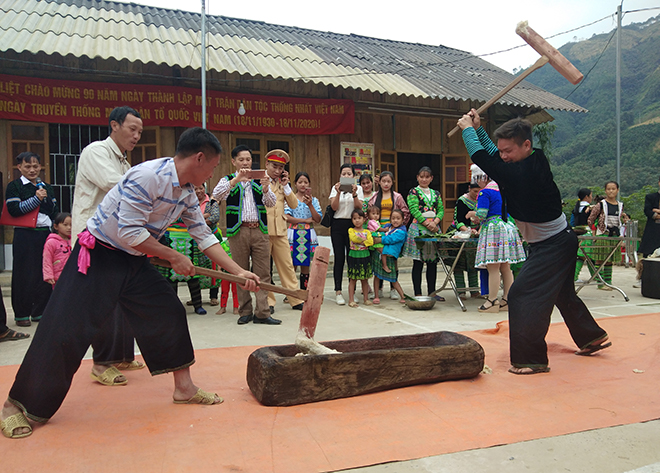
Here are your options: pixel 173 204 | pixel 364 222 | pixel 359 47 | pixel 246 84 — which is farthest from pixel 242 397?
pixel 359 47

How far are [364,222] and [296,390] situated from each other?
3955 mm

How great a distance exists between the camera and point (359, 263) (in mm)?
6281

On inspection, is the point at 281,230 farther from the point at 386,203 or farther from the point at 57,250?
the point at 57,250

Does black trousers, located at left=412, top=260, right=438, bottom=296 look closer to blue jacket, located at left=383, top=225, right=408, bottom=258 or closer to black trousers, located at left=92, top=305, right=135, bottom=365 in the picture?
blue jacket, located at left=383, top=225, right=408, bottom=258

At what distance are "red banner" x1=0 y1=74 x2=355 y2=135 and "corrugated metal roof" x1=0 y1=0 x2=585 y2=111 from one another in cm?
73

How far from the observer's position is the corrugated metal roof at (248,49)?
7.34m

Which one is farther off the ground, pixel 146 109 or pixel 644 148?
pixel 644 148

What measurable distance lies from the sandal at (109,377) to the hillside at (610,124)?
72.2 feet

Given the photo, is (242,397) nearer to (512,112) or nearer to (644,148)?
(512,112)

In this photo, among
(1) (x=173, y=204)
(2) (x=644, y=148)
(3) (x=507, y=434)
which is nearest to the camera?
(3) (x=507, y=434)

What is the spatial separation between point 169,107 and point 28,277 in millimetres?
4056

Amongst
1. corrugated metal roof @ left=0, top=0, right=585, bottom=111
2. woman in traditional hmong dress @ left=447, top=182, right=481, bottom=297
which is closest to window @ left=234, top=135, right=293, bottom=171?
corrugated metal roof @ left=0, top=0, right=585, bottom=111

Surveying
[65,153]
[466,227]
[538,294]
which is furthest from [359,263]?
[65,153]

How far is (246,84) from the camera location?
893cm
